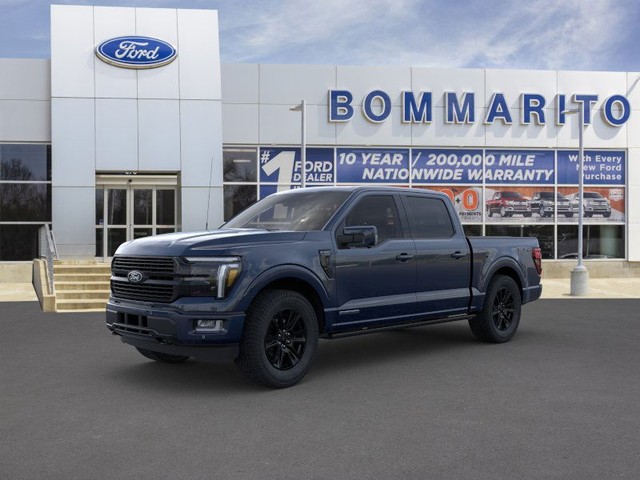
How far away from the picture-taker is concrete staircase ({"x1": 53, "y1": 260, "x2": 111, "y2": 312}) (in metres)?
14.5

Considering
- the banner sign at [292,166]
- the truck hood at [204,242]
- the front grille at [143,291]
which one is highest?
the banner sign at [292,166]

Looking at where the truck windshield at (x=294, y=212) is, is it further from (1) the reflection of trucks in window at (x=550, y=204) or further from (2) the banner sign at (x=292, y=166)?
(1) the reflection of trucks in window at (x=550, y=204)

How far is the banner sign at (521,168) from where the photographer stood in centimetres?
2266

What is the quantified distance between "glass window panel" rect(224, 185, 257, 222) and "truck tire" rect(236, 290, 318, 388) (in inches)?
594

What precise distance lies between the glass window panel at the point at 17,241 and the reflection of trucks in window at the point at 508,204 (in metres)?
14.4

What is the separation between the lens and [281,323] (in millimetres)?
6754

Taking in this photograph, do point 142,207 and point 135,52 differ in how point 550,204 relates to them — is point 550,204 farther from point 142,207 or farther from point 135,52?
point 135,52

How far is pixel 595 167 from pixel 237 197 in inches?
470

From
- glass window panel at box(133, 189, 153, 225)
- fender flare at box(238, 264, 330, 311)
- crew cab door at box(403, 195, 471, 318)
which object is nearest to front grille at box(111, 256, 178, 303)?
fender flare at box(238, 264, 330, 311)

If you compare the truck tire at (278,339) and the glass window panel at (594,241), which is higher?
the glass window panel at (594,241)

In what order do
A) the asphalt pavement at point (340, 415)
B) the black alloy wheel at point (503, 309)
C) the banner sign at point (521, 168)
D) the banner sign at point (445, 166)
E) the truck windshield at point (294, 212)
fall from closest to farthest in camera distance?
1. the asphalt pavement at point (340, 415)
2. the truck windshield at point (294, 212)
3. the black alloy wheel at point (503, 309)
4. the banner sign at point (445, 166)
5. the banner sign at point (521, 168)

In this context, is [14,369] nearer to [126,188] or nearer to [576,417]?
[576,417]

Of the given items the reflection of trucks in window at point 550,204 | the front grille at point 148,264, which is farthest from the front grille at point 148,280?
the reflection of trucks in window at point 550,204

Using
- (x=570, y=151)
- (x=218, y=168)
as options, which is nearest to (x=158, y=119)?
(x=218, y=168)
